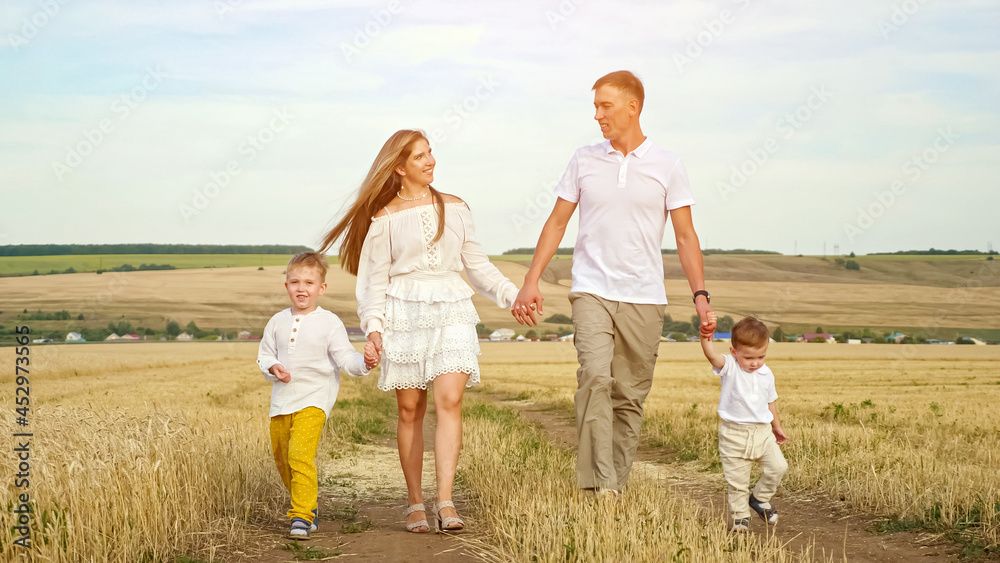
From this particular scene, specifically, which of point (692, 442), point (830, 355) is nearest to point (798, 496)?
point (692, 442)

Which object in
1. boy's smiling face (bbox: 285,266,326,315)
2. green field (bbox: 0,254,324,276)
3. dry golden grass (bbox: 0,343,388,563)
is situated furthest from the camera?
green field (bbox: 0,254,324,276)

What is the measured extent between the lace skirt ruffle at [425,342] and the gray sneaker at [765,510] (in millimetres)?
2115

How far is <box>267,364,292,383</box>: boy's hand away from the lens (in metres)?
6.23

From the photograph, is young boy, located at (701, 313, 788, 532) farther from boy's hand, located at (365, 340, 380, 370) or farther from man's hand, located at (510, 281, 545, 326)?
boy's hand, located at (365, 340, 380, 370)

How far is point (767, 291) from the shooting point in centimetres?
9894

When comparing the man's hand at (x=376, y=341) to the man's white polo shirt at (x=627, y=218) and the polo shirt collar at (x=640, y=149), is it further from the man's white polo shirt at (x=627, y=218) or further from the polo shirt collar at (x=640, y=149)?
the polo shirt collar at (x=640, y=149)

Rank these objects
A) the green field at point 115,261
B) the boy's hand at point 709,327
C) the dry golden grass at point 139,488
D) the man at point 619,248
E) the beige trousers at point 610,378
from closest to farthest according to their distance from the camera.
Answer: the dry golden grass at point 139,488 → the beige trousers at point 610,378 → the boy's hand at point 709,327 → the man at point 619,248 → the green field at point 115,261

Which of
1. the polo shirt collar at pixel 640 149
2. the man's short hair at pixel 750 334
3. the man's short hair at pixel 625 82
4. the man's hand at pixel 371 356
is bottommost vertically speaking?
the man's hand at pixel 371 356

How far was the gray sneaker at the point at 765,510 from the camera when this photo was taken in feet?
20.2

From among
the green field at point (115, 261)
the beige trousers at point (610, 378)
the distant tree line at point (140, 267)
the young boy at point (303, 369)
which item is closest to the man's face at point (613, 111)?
the beige trousers at point (610, 378)

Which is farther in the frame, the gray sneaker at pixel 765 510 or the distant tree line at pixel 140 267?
the distant tree line at pixel 140 267

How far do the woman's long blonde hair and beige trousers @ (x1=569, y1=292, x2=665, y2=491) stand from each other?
4.27ft

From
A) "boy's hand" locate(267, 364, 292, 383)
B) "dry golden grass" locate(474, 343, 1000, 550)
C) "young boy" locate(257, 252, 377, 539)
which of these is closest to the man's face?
"young boy" locate(257, 252, 377, 539)

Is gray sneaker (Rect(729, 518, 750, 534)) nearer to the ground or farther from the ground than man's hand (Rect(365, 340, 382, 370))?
nearer to the ground
